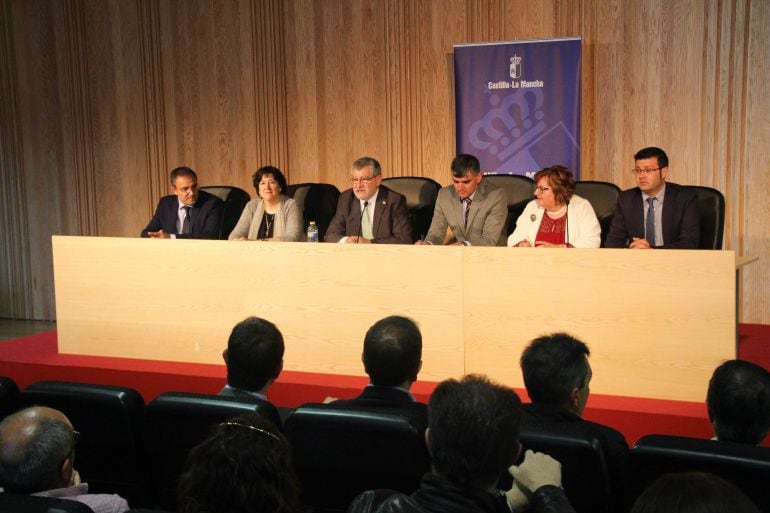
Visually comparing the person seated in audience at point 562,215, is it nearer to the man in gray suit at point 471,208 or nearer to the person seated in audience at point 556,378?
the man in gray suit at point 471,208

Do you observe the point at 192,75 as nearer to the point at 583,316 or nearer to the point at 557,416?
the point at 583,316

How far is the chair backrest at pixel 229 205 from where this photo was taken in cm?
603

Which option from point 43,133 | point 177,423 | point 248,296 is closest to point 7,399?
point 177,423

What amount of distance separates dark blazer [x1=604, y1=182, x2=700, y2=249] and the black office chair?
285cm

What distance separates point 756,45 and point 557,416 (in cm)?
421

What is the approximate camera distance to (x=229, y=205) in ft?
20.0

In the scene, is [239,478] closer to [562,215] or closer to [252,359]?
[252,359]

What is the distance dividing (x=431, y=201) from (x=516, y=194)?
57 centimetres

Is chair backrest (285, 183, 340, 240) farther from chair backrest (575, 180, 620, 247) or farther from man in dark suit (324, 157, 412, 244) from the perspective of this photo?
chair backrest (575, 180, 620, 247)

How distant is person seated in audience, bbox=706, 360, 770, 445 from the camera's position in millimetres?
2125

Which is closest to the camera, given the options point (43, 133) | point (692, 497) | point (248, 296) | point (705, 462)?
point (692, 497)

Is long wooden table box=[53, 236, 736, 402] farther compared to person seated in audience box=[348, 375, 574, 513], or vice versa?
long wooden table box=[53, 236, 736, 402]

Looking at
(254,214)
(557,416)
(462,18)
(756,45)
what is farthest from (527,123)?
(557,416)

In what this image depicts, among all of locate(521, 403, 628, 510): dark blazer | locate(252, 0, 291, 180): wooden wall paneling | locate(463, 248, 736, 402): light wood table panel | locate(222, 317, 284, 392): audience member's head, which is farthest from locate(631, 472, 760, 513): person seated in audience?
locate(252, 0, 291, 180): wooden wall paneling
